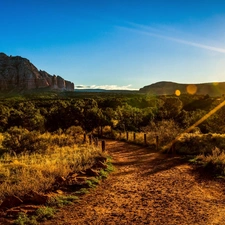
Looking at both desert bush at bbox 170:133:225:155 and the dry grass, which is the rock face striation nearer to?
desert bush at bbox 170:133:225:155

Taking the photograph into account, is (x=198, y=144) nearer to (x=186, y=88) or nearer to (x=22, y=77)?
(x=186, y=88)

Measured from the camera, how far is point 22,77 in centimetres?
16225

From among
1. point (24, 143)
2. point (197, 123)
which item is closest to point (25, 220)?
point (24, 143)

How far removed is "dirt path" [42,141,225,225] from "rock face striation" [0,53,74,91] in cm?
14901

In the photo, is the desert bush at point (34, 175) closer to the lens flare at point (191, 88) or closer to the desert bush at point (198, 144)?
the desert bush at point (198, 144)

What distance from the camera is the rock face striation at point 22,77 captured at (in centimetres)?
15500

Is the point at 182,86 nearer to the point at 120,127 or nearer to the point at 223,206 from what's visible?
the point at 120,127

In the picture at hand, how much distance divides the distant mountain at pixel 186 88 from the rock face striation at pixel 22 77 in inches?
2422

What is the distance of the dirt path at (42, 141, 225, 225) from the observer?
6516mm

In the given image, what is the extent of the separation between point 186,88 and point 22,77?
9869 centimetres

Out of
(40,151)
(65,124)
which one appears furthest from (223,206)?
(65,124)

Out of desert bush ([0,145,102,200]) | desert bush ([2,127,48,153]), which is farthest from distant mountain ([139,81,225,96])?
desert bush ([0,145,102,200])

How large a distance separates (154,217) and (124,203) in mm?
1203

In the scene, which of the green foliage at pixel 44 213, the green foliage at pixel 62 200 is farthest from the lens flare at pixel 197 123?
the green foliage at pixel 44 213
